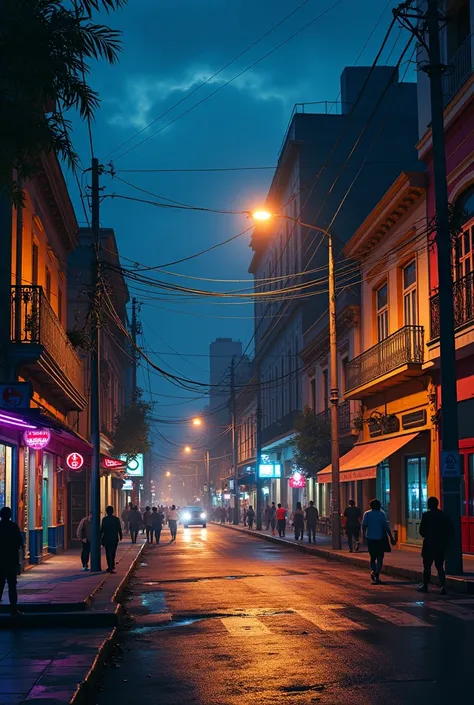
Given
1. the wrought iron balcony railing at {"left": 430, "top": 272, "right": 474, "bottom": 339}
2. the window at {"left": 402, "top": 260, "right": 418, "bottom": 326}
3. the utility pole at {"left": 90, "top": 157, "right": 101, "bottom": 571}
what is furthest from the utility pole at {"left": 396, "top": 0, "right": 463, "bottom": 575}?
the window at {"left": 402, "top": 260, "right": 418, "bottom": 326}

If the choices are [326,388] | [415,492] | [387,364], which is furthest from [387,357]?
[326,388]

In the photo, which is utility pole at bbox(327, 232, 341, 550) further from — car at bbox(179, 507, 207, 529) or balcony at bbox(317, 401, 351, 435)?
car at bbox(179, 507, 207, 529)

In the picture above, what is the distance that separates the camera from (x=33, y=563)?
2614cm

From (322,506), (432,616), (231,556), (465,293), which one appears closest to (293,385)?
(322,506)

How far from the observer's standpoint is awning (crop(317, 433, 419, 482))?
30656 mm

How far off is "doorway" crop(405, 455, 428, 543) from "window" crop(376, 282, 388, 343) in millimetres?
4917

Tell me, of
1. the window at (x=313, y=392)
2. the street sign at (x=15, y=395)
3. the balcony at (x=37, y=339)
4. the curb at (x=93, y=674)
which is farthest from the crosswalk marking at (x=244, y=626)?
the window at (x=313, y=392)

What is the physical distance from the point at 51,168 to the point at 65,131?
1717 centimetres

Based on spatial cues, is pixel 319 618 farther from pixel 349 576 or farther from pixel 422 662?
pixel 349 576

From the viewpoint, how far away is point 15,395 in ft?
65.0

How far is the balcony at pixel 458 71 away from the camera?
2566cm

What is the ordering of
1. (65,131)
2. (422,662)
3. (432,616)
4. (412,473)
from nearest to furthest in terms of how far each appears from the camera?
(65,131) → (422,662) → (432,616) → (412,473)

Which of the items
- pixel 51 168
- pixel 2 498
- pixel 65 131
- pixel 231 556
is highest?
pixel 51 168

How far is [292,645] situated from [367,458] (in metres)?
21.0
